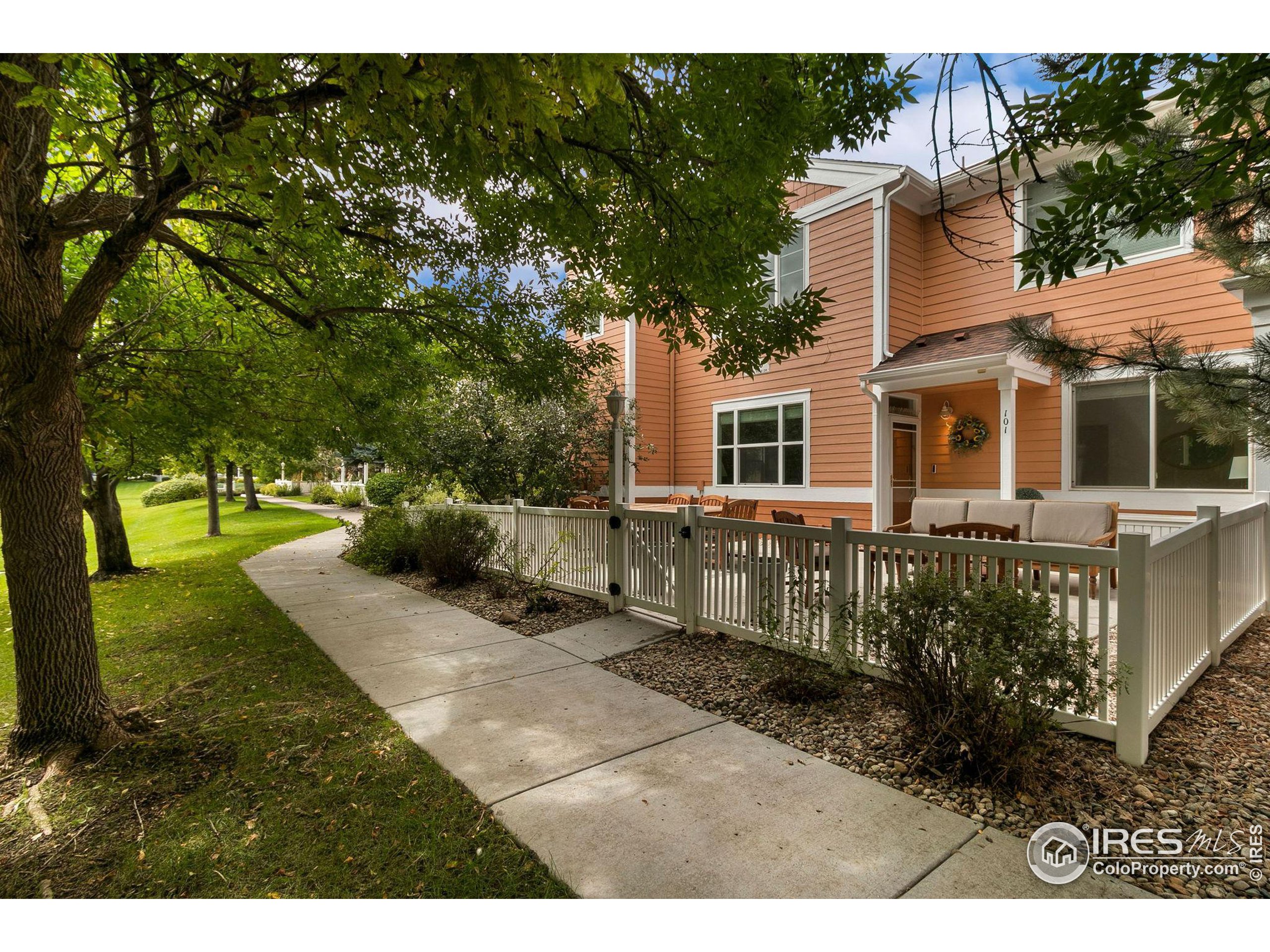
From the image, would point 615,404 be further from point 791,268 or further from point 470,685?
point 791,268

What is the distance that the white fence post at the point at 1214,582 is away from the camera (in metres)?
4.02

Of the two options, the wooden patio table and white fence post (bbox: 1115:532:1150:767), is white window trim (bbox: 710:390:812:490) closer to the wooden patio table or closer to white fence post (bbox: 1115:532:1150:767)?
the wooden patio table

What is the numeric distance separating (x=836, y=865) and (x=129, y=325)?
5.49 metres

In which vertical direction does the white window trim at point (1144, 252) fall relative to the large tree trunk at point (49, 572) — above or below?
above

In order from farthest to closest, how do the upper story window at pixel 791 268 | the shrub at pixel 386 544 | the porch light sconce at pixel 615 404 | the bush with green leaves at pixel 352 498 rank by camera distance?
the bush with green leaves at pixel 352 498, the upper story window at pixel 791 268, the shrub at pixel 386 544, the porch light sconce at pixel 615 404

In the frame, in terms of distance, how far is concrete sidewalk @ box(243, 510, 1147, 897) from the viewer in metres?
2.08

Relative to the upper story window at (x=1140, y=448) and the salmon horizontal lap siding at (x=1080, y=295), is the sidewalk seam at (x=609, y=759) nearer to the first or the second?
the salmon horizontal lap siding at (x=1080, y=295)

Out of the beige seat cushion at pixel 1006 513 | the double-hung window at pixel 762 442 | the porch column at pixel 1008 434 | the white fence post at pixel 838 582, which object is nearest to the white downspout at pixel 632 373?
the double-hung window at pixel 762 442

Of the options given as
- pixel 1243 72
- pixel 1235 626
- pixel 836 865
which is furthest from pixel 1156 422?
pixel 836 865

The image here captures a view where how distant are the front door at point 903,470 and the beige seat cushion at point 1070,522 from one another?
2406 mm

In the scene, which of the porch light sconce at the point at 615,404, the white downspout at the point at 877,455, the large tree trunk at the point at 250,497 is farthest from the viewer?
the large tree trunk at the point at 250,497

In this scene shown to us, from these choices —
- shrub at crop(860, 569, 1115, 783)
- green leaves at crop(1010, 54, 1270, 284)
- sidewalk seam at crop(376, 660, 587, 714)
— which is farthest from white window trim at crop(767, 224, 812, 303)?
shrub at crop(860, 569, 1115, 783)

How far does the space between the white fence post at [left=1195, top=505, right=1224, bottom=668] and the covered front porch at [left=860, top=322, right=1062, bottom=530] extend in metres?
3.89

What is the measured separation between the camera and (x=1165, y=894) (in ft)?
6.57
